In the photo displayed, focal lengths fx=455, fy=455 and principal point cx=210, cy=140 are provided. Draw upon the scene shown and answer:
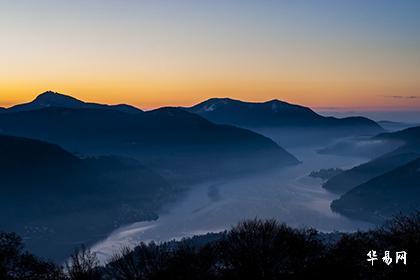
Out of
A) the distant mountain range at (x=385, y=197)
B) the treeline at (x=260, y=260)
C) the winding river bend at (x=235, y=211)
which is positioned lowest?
the winding river bend at (x=235, y=211)

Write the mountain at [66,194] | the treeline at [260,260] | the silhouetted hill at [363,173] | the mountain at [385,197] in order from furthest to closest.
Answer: the silhouetted hill at [363,173], the mountain at [385,197], the mountain at [66,194], the treeline at [260,260]

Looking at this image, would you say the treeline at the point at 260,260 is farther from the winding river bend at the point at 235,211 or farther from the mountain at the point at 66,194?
the mountain at the point at 66,194

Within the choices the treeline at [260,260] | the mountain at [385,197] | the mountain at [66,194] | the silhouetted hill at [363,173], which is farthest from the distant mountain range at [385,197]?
the treeline at [260,260]

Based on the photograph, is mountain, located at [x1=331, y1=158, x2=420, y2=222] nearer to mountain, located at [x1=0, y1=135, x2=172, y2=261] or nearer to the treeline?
mountain, located at [x1=0, y1=135, x2=172, y2=261]

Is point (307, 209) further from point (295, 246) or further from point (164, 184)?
point (295, 246)

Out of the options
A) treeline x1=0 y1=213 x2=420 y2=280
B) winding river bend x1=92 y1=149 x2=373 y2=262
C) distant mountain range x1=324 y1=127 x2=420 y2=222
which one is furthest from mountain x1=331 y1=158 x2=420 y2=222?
treeline x1=0 y1=213 x2=420 y2=280

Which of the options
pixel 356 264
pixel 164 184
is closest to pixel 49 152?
pixel 164 184
